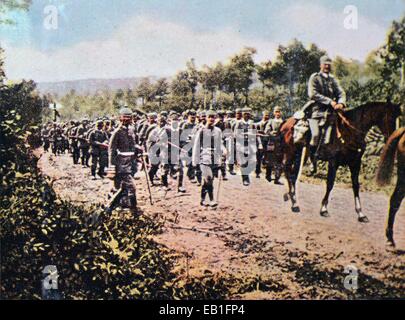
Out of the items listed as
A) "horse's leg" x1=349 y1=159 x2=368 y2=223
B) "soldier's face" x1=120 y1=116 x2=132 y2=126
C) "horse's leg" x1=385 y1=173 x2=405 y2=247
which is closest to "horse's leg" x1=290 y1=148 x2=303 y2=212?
"horse's leg" x1=349 y1=159 x2=368 y2=223

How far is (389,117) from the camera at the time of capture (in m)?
4.18

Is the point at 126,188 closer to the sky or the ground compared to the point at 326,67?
closer to the ground

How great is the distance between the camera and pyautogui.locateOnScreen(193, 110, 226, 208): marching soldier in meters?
4.58

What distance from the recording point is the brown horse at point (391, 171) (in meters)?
4.17

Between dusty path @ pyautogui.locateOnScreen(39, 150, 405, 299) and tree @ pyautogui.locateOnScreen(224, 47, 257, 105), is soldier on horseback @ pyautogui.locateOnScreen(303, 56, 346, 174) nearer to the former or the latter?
dusty path @ pyautogui.locateOnScreen(39, 150, 405, 299)

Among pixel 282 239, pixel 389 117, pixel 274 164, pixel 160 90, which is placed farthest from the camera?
pixel 160 90

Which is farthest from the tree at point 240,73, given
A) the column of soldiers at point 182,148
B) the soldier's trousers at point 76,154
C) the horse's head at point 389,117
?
the soldier's trousers at point 76,154

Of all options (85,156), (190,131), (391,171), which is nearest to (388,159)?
(391,171)

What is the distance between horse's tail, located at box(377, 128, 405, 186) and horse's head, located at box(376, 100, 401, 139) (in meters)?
0.06

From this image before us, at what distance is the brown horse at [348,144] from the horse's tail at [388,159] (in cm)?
7

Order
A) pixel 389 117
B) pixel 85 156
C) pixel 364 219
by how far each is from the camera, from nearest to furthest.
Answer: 1. pixel 389 117
2. pixel 364 219
3. pixel 85 156

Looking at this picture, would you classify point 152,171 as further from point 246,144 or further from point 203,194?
point 246,144

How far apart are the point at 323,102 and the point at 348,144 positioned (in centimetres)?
47
